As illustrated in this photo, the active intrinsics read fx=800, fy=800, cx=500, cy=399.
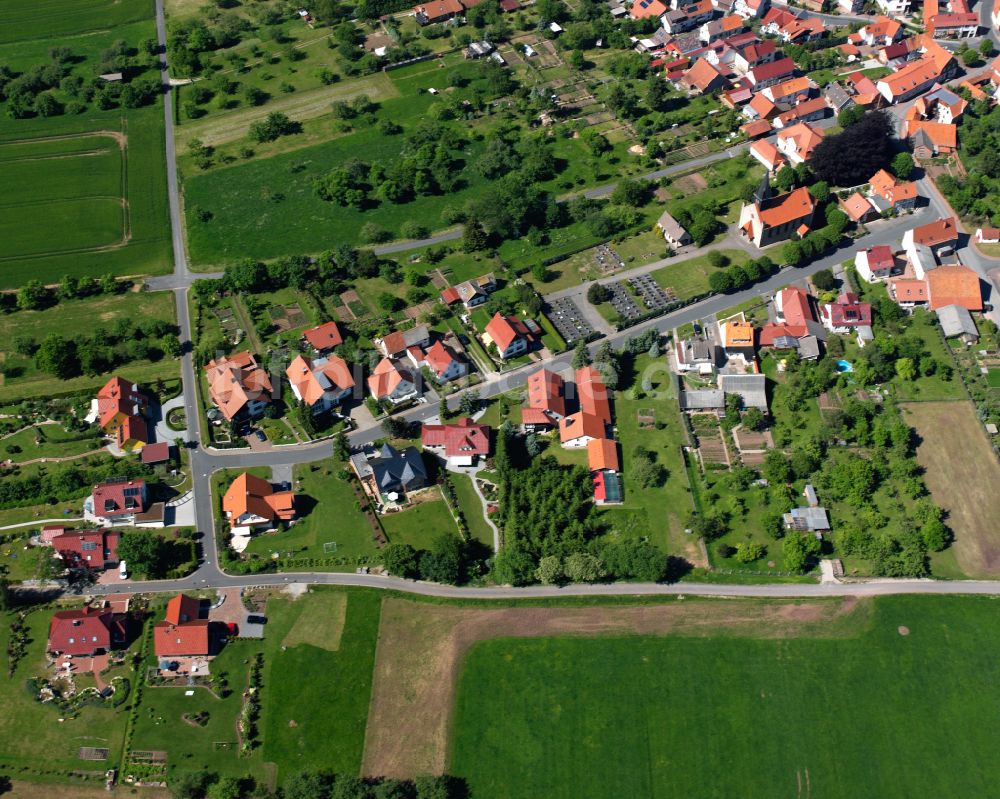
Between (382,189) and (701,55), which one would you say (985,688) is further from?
(701,55)

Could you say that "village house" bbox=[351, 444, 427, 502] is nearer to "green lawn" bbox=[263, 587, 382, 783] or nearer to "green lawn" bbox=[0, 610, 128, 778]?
"green lawn" bbox=[263, 587, 382, 783]

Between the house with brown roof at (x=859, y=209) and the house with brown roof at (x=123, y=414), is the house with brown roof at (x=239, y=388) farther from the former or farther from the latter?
the house with brown roof at (x=859, y=209)

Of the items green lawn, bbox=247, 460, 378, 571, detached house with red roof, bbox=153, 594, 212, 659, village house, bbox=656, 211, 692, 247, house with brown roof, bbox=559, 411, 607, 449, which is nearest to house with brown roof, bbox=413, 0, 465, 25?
village house, bbox=656, 211, 692, 247

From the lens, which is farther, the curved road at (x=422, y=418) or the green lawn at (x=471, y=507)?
the green lawn at (x=471, y=507)

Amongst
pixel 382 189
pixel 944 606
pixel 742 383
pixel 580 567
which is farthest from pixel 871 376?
pixel 382 189

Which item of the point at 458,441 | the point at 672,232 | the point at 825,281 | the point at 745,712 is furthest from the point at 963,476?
the point at 458,441

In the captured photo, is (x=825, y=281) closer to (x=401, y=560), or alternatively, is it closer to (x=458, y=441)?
(x=458, y=441)

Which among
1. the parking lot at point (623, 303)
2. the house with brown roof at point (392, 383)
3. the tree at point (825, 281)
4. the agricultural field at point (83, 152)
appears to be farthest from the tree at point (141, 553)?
the tree at point (825, 281)

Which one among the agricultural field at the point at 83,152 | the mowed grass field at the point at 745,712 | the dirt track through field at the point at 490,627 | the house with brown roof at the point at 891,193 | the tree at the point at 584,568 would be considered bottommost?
the mowed grass field at the point at 745,712
